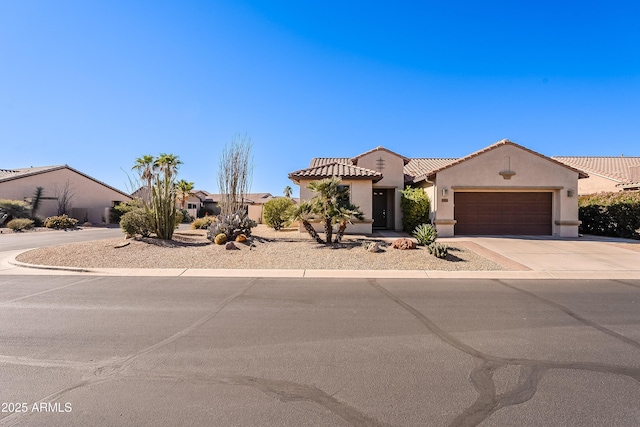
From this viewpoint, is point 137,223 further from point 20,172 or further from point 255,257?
point 20,172

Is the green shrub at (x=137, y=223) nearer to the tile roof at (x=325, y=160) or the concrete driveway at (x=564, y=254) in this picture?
the tile roof at (x=325, y=160)

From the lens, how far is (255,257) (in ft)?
37.6

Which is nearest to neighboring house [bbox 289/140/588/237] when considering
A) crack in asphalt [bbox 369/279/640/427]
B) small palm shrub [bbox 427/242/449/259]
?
small palm shrub [bbox 427/242/449/259]

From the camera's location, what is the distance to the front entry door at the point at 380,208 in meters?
20.5

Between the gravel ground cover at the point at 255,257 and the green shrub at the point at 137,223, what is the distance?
64 cm

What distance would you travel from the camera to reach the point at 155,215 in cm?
1420

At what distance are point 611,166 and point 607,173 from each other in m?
4.74

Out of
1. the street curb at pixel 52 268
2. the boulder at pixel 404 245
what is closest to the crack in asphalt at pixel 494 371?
the boulder at pixel 404 245

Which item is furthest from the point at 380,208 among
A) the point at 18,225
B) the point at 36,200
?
the point at 36,200

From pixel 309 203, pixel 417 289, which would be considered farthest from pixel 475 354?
pixel 309 203

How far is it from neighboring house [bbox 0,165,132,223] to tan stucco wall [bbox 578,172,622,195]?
45.9 meters

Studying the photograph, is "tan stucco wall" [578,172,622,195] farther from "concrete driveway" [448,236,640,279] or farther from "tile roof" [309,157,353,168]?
"tile roof" [309,157,353,168]

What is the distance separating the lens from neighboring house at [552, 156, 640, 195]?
23.8 meters

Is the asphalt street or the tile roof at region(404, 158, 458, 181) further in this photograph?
the tile roof at region(404, 158, 458, 181)
